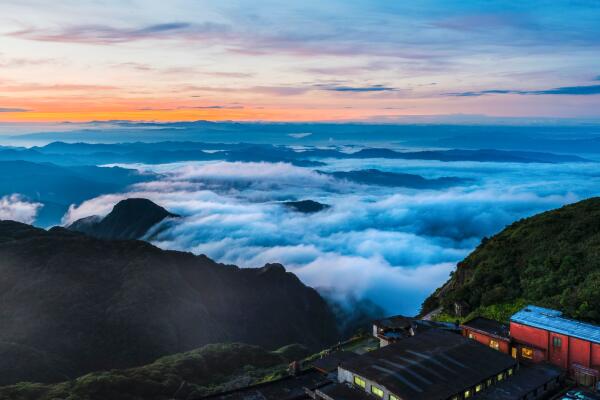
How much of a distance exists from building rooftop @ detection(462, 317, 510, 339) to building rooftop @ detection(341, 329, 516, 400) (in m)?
3.27

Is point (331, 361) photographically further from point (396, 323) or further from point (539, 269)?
point (539, 269)

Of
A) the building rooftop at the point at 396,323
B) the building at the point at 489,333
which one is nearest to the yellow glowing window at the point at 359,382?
the building at the point at 489,333

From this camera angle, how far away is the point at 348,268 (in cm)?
17288

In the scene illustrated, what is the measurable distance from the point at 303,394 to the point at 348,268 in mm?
143465

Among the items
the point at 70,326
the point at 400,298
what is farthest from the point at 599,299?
the point at 400,298

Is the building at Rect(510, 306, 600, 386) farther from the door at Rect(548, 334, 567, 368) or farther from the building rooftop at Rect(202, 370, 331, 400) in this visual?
the building rooftop at Rect(202, 370, 331, 400)

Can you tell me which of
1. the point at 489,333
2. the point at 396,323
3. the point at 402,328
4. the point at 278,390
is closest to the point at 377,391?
the point at 278,390

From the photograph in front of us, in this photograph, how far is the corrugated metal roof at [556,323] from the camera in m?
30.1

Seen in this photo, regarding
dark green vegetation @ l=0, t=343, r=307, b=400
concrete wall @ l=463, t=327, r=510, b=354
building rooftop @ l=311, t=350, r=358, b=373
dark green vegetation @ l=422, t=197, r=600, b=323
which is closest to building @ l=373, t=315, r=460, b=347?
concrete wall @ l=463, t=327, r=510, b=354

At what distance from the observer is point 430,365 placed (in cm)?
2859

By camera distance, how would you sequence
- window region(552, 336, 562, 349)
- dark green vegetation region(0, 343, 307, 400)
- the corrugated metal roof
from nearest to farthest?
the corrugated metal roof, window region(552, 336, 562, 349), dark green vegetation region(0, 343, 307, 400)

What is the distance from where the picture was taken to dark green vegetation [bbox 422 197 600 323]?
40.1 m

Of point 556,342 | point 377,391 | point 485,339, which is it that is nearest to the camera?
point 377,391

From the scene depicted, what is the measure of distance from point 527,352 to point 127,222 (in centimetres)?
17805
